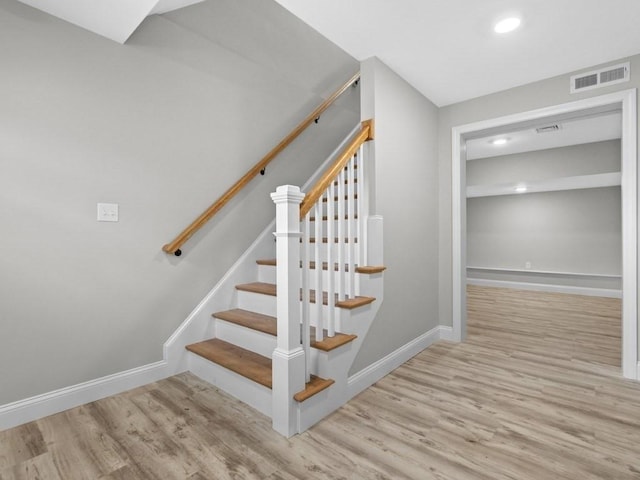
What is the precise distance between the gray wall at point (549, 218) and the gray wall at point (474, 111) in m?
3.64

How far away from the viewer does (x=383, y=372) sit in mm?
2422

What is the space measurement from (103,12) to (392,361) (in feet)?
9.51

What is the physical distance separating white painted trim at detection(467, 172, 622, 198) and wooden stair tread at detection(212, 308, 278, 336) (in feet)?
16.9

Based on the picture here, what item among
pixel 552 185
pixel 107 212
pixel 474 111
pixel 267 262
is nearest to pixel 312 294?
pixel 267 262

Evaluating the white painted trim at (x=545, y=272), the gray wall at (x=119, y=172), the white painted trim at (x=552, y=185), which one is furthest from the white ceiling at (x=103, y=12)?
the white painted trim at (x=545, y=272)

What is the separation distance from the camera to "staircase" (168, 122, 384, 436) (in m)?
1.71

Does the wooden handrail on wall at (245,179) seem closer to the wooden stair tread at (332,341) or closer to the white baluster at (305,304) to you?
the white baluster at (305,304)

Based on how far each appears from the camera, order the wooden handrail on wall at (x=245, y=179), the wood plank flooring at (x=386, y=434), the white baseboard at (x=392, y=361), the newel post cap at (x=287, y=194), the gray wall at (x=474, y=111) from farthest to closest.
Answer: the gray wall at (x=474, y=111) → the wooden handrail on wall at (x=245, y=179) → the white baseboard at (x=392, y=361) → the newel post cap at (x=287, y=194) → the wood plank flooring at (x=386, y=434)

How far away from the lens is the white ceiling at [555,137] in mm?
4570

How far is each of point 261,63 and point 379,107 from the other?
1.27 metres

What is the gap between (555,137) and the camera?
5.17m

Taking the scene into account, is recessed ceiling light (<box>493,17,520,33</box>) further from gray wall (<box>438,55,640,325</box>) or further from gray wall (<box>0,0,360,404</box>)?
gray wall (<box>0,0,360,404</box>)

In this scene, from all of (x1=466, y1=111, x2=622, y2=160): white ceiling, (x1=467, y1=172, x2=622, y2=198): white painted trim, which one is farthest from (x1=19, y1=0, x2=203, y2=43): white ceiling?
(x1=467, y1=172, x2=622, y2=198): white painted trim

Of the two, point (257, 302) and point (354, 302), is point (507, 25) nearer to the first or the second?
point (354, 302)
